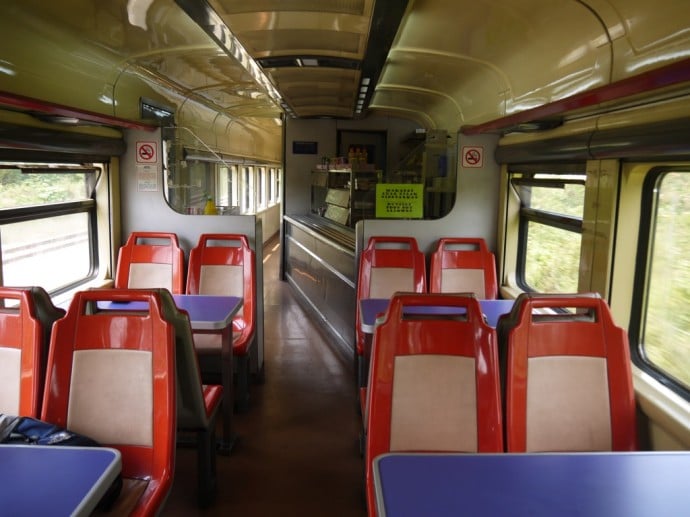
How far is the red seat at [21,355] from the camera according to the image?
2.37 m

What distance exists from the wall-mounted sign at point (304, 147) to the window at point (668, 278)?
20.5ft

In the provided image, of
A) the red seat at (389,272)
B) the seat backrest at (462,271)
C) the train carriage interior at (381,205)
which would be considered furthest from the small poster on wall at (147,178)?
the seat backrest at (462,271)

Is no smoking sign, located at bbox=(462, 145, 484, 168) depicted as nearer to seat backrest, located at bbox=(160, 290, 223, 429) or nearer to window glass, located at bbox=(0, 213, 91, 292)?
seat backrest, located at bbox=(160, 290, 223, 429)

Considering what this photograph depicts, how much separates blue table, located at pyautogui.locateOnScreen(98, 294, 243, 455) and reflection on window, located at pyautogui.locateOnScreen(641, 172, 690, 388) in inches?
91.8

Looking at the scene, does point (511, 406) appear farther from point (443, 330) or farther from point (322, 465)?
point (322, 465)

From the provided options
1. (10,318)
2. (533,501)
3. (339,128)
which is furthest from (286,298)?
(533,501)

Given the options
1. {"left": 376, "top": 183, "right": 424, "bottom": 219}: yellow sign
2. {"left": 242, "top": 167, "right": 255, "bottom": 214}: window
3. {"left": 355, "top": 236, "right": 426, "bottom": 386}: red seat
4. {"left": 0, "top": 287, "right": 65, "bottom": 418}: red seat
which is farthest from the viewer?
{"left": 242, "top": 167, "right": 255, "bottom": 214}: window

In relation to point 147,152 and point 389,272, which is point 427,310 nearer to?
point 389,272

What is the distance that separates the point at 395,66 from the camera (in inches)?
205

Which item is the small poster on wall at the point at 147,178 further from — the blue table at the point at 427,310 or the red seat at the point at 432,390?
the red seat at the point at 432,390

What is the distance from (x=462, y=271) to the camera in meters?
4.85

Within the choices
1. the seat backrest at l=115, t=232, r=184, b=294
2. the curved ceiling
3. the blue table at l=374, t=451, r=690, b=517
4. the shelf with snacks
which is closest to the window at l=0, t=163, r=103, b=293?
the seat backrest at l=115, t=232, r=184, b=294

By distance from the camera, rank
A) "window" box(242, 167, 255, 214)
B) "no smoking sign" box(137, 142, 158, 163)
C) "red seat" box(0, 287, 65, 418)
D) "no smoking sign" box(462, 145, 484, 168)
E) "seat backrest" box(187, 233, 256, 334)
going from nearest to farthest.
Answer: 1. "red seat" box(0, 287, 65, 418)
2. "seat backrest" box(187, 233, 256, 334)
3. "no smoking sign" box(137, 142, 158, 163)
4. "no smoking sign" box(462, 145, 484, 168)
5. "window" box(242, 167, 255, 214)

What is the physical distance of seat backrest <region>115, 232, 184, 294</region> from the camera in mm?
4613
